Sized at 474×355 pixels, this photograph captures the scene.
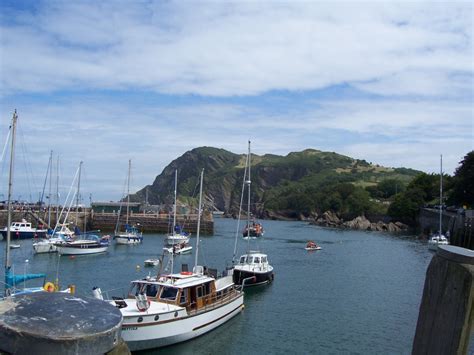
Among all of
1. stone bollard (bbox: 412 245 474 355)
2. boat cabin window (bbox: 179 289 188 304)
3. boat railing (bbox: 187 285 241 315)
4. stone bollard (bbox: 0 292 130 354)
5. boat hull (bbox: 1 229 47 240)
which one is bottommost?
boat hull (bbox: 1 229 47 240)

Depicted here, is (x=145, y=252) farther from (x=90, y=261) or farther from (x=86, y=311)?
(x=86, y=311)

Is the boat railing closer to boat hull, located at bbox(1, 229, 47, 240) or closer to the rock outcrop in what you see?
boat hull, located at bbox(1, 229, 47, 240)

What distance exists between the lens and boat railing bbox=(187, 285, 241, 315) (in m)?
27.8

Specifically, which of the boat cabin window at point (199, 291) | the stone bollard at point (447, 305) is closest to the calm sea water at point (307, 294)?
the boat cabin window at point (199, 291)

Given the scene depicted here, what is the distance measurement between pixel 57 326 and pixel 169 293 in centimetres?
2438

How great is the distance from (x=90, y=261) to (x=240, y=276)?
26.6 meters

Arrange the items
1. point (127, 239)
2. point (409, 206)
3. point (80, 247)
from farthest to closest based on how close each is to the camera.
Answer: point (409, 206), point (127, 239), point (80, 247)

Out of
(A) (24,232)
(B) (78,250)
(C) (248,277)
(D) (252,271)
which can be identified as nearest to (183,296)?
(C) (248,277)

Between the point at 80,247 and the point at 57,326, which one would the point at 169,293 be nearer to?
the point at 57,326

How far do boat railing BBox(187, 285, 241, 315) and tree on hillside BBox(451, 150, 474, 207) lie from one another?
217ft

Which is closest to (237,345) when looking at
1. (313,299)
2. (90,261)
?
(313,299)

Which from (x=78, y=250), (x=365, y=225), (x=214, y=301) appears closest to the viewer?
(x=214, y=301)

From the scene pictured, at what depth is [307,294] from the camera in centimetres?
4366

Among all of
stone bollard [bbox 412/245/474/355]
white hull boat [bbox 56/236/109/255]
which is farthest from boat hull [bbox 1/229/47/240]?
stone bollard [bbox 412/245/474/355]
